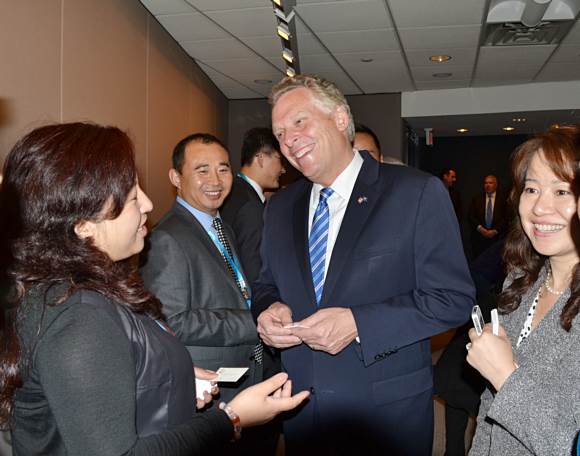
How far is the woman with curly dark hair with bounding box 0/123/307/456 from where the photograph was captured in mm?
1063

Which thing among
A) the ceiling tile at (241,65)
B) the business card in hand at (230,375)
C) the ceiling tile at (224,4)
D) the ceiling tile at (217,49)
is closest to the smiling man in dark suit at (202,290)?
the business card in hand at (230,375)

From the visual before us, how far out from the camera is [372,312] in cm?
172

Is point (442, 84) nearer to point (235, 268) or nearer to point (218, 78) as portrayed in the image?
point (218, 78)

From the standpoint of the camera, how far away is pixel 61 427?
1068 millimetres

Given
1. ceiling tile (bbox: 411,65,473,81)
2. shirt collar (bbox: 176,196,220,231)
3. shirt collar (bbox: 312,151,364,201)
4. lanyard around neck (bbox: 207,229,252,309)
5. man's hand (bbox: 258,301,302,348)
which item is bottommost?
man's hand (bbox: 258,301,302,348)

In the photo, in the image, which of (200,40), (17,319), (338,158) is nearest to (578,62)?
(200,40)

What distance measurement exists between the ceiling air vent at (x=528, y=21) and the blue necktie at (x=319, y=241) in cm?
383

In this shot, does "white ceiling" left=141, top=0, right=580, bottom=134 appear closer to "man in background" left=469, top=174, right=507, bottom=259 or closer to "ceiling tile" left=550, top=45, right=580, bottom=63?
"ceiling tile" left=550, top=45, right=580, bottom=63

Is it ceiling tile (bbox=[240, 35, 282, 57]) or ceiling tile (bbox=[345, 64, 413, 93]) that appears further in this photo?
ceiling tile (bbox=[345, 64, 413, 93])

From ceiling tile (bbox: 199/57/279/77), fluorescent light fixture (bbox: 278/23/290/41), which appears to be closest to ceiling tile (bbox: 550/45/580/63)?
fluorescent light fixture (bbox: 278/23/290/41)

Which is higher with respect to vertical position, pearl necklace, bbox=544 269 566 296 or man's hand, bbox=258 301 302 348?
pearl necklace, bbox=544 269 566 296

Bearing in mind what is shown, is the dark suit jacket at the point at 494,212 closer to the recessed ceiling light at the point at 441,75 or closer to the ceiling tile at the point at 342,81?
the recessed ceiling light at the point at 441,75

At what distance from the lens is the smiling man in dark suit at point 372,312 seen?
1.74m

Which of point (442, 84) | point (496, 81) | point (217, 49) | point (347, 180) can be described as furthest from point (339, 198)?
point (496, 81)
